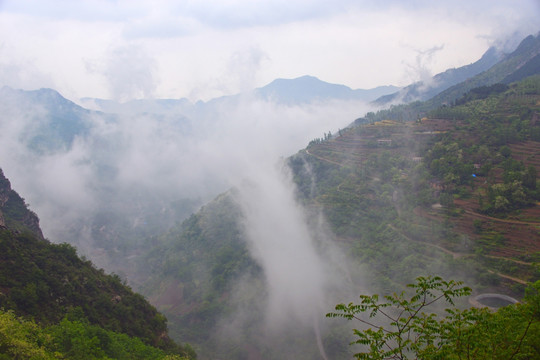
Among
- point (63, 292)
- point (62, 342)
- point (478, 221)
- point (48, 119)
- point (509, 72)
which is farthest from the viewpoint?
point (48, 119)

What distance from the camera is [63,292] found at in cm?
2656

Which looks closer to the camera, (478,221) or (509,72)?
(478,221)

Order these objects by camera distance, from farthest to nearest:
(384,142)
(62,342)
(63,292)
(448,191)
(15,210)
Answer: (384,142) < (448,191) < (15,210) < (63,292) < (62,342)

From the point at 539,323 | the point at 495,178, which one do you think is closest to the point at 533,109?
the point at 495,178

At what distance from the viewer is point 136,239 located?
335 ft

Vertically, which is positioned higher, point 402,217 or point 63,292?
point 63,292

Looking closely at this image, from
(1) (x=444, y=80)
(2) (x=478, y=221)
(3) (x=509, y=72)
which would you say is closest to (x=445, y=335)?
(2) (x=478, y=221)

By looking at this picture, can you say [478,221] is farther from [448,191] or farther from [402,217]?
[402,217]

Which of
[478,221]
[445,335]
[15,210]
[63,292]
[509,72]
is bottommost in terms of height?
[478,221]

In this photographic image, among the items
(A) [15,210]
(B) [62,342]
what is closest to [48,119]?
(A) [15,210]

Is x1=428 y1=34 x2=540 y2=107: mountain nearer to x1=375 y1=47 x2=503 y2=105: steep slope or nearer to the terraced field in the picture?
x1=375 y1=47 x2=503 y2=105: steep slope

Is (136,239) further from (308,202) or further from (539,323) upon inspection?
(539,323)

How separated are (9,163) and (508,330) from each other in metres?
147

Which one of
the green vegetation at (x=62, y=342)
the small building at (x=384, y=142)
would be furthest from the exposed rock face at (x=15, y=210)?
the small building at (x=384, y=142)
